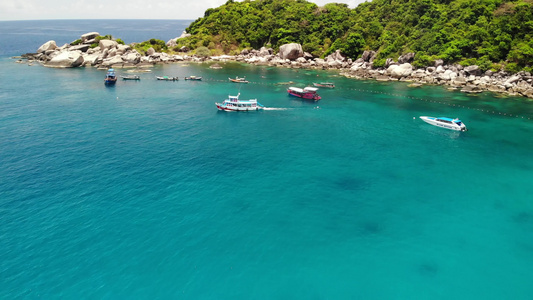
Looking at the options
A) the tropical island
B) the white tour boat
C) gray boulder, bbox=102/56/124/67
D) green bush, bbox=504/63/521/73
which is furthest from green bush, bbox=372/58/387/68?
gray boulder, bbox=102/56/124/67

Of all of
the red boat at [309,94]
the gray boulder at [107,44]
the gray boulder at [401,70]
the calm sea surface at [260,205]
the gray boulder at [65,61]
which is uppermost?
the gray boulder at [107,44]

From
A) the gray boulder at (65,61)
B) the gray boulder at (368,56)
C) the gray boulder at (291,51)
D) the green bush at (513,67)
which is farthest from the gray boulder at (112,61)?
the green bush at (513,67)

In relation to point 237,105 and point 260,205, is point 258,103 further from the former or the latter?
point 260,205

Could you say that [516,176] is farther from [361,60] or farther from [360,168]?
[361,60]

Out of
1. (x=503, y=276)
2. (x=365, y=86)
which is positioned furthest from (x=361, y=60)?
(x=503, y=276)

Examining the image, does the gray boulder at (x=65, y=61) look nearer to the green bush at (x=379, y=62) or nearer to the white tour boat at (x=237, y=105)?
the white tour boat at (x=237, y=105)

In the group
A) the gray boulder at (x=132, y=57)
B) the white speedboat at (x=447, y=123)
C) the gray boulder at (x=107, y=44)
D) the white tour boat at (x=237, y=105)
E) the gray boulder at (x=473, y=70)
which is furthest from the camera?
the gray boulder at (x=107, y=44)

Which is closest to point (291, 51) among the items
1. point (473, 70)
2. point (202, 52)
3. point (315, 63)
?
point (315, 63)
